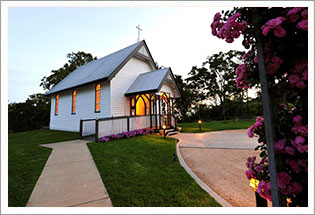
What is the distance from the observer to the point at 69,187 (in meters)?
2.49

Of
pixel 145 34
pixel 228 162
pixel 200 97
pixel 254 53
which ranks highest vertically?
pixel 145 34

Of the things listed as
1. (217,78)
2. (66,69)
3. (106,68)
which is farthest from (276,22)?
(66,69)

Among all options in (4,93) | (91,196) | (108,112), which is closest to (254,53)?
(91,196)

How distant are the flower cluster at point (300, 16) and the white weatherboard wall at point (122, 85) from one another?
906 cm

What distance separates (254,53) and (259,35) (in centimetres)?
24

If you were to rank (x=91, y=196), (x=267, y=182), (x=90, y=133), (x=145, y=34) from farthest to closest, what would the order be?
(x=145, y=34), (x=90, y=133), (x=91, y=196), (x=267, y=182)

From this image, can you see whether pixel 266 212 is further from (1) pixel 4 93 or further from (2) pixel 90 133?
(2) pixel 90 133

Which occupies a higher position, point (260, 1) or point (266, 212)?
point (260, 1)

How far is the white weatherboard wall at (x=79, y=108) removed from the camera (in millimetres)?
9297

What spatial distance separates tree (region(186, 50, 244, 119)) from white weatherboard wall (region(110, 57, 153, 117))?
1774cm

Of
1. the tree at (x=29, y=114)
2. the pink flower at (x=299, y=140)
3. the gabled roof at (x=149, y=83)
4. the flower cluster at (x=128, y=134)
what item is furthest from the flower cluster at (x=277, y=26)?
the tree at (x=29, y=114)

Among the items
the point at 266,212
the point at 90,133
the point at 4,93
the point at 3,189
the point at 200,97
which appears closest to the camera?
the point at 266,212

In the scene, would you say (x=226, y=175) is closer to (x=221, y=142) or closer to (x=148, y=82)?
(x=221, y=142)

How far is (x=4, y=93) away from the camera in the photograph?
1829mm
